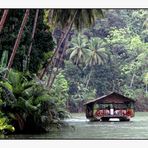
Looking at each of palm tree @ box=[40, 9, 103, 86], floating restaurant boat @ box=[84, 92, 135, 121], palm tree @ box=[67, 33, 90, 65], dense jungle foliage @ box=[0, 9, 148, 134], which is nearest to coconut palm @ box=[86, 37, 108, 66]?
dense jungle foliage @ box=[0, 9, 148, 134]

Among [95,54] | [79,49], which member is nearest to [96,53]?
[95,54]

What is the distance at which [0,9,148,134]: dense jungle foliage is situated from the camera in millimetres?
10984

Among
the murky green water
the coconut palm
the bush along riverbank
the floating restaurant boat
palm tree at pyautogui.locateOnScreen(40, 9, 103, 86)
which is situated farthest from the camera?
the bush along riverbank

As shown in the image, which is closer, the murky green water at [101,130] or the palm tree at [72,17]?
the murky green water at [101,130]

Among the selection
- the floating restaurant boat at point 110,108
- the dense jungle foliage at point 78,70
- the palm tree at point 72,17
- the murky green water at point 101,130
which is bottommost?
the murky green water at point 101,130

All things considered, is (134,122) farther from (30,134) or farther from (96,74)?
(30,134)

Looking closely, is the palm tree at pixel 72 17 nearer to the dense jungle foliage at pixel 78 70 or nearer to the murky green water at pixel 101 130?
the dense jungle foliage at pixel 78 70

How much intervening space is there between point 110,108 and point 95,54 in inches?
59.0

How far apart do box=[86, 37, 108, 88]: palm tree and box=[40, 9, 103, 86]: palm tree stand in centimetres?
36

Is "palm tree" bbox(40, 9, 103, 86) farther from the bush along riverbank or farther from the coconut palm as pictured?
the bush along riverbank

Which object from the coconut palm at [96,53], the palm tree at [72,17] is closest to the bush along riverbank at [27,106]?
the coconut palm at [96,53]

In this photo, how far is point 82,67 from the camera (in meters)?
11.5

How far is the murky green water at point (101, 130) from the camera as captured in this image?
10383 mm
